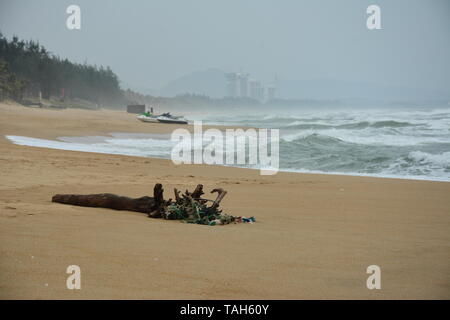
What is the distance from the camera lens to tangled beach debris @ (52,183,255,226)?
4.75 meters

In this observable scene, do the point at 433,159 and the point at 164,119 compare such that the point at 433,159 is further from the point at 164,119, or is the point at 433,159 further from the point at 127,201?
the point at 164,119

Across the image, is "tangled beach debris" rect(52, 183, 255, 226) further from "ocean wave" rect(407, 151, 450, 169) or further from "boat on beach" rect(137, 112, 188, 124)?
"boat on beach" rect(137, 112, 188, 124)

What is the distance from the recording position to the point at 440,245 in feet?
13.2

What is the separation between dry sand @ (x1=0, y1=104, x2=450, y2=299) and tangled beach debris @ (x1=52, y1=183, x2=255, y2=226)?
0.49 feet

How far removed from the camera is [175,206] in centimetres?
488

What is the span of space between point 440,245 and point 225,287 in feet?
7.29

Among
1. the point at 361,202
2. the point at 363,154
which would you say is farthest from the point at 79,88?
the point at 361,202

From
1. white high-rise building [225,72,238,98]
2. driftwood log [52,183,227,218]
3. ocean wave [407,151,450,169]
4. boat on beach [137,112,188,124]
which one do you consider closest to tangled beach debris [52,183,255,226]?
driftwood log [52,183,227,218]

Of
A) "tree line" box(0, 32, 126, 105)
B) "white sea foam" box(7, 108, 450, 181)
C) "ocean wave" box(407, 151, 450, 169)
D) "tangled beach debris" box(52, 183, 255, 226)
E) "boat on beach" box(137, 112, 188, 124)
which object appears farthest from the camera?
"tree line" box(0, 32, 126, 105)

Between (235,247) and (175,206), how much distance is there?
1352mm

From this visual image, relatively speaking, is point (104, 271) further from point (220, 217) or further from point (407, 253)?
point (407, 253)

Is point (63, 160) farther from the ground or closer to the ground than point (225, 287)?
farther from the ground

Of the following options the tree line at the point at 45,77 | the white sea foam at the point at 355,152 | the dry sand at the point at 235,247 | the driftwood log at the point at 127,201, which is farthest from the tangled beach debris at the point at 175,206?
the tree line at the point at 45,77

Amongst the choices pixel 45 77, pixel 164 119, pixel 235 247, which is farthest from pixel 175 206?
pixel 45 77
